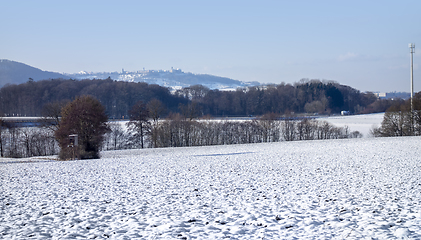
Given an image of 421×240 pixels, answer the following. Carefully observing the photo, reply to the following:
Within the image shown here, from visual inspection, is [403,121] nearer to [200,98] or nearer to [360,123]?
[360,123]

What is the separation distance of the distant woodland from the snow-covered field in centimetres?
11636

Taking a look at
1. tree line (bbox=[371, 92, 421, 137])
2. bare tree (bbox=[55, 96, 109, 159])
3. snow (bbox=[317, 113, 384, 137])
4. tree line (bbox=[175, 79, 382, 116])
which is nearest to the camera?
bare tree (bbox=[55, 96, 109, 159])

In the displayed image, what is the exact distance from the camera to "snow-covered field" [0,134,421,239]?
315 inches

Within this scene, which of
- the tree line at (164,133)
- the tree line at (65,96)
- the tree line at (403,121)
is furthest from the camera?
the tree line at (65,96)

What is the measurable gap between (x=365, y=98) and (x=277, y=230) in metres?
181

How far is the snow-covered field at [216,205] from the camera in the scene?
8000 mm

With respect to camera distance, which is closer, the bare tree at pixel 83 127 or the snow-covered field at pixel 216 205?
the snow-covered field at pixel 216 205

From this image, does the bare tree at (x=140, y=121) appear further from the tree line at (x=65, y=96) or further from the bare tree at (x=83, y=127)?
the tree line at (x=65, y=96)

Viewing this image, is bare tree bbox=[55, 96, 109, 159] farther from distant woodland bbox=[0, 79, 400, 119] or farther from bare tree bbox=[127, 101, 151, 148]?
distant woodland bbox=[0, 79, 400, 119]

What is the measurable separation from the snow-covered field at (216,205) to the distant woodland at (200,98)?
11636cm

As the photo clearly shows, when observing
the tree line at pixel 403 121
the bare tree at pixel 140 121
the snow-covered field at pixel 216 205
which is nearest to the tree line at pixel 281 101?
the tree line at pixel 403 121

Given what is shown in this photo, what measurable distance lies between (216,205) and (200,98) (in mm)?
156836

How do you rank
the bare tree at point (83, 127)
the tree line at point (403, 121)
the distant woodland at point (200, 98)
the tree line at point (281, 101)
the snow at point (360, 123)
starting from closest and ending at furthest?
1. the bare tree at point (83, 127)
2. the tree line at point (403, 121)
3. the snow at point (360, 123)
4. the distant woodland at point (200, 98)
5. the tree line at point (281, 101)

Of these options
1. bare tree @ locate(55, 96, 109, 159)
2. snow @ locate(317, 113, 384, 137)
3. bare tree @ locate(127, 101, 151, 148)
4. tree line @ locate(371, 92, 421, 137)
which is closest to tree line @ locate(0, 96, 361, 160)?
bare tree @ locate(127, 101, 151, 148)
